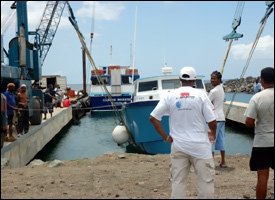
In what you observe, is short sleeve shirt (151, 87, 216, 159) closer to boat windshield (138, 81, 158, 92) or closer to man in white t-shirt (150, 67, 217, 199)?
man in white t-shirt (150, 67, 217, 199)

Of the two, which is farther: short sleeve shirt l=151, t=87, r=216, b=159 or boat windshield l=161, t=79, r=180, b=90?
boat windshield l=161, t=79, r=180, b=90

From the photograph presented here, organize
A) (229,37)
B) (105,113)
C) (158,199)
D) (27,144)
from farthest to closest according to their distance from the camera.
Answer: (105,113) < (27,144) < (229,37) < (158,199)

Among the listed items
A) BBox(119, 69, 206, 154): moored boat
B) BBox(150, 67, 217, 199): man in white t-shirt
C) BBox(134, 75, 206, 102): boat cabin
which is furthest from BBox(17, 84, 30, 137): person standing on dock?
BBox(150, 67, 217, 199): man in white t-shirt

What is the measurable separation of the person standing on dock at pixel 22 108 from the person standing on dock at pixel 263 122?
8.38m

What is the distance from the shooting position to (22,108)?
40.0 feet

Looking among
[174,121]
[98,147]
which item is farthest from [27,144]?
[174,121]

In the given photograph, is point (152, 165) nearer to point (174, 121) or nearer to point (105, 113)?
point (174, 121)

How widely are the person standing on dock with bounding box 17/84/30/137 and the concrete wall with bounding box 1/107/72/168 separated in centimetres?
31

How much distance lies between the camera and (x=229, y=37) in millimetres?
10727

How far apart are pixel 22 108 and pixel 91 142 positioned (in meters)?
9.44

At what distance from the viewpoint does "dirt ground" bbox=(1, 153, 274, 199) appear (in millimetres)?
5922

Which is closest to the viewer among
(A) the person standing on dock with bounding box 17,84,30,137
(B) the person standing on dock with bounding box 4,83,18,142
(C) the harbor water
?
(B) the person standing on dock with bounding box 4,83,18,142

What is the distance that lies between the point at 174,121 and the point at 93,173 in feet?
11.1

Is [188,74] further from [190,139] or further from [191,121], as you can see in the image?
[190,139]
